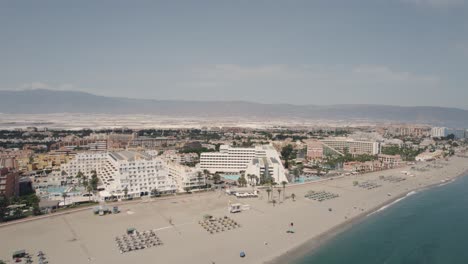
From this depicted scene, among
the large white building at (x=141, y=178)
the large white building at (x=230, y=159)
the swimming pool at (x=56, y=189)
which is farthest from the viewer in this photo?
the large white building at (x=230, y=159)

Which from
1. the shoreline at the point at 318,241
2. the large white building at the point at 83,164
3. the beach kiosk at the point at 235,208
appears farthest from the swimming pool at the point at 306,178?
the large white building at the point at 83,164

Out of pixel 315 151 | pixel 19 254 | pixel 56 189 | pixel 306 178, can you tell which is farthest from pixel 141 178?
pixel 315 151

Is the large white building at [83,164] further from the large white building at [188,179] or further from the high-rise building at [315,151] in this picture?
the high-rise building at [315,151]

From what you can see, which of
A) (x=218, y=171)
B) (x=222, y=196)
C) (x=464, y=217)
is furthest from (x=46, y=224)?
(x=464, y=217)

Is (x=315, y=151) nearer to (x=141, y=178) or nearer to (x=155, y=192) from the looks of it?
(x=155, y=192)

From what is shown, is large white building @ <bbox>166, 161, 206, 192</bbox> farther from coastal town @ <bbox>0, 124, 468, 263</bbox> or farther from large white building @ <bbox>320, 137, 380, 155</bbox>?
large white building @ <bbox>320, 137, 380, 155</bbox>

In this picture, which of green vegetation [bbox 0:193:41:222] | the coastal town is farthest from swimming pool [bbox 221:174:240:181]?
green vegetation [bbox 0:193:41:222]
